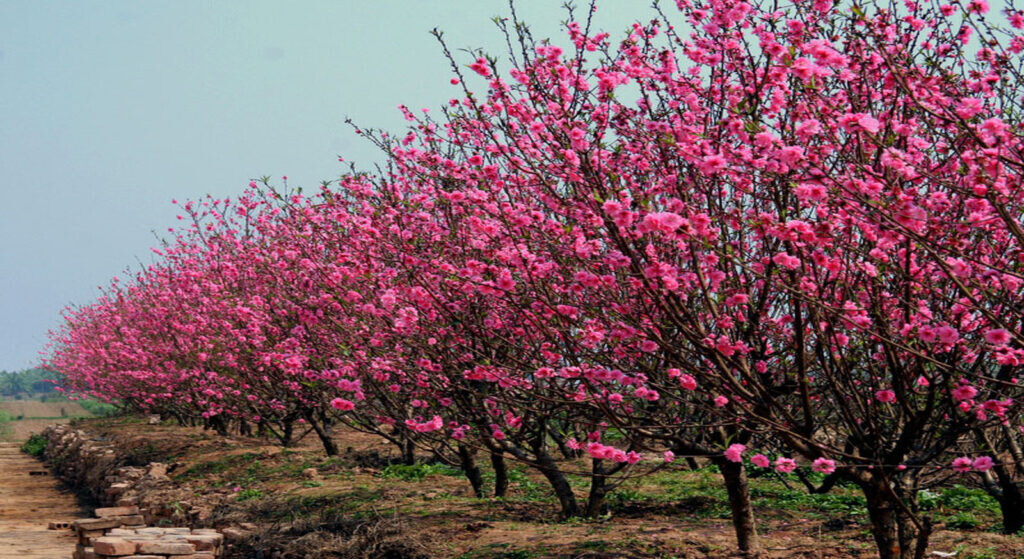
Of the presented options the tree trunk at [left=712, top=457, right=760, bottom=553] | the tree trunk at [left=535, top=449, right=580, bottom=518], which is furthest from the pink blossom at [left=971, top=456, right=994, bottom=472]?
the tree trunk at [left=535, top=449, right=580, bottom=518]

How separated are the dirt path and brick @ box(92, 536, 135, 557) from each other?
299cm

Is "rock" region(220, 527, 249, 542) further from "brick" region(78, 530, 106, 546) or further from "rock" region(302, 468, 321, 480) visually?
"rock" region(302, 468, 321, 480)

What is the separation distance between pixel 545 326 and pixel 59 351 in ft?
121

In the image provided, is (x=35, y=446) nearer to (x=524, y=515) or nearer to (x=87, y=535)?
(x=87, y=535)

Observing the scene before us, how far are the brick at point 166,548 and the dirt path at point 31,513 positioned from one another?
320 centimetres

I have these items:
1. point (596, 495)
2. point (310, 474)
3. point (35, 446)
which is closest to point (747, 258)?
point (596, 495)

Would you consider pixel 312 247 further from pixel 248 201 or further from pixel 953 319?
pixel 953 319

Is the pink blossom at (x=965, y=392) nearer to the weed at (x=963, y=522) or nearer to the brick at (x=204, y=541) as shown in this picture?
the weed at (x=963, y=522)

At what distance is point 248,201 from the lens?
49.8 feet

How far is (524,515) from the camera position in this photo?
10719mm

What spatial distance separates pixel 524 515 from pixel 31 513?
11.3 meters

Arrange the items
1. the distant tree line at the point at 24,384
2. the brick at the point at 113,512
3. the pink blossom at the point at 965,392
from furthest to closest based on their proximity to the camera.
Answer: the distant tree line at the point at 24,384
the brick at the point at 113,512
the pink blossom at the point at 965,392

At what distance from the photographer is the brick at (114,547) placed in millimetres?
9258

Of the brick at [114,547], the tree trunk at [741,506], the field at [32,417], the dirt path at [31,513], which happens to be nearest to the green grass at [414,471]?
the dirt path at [31,513]
